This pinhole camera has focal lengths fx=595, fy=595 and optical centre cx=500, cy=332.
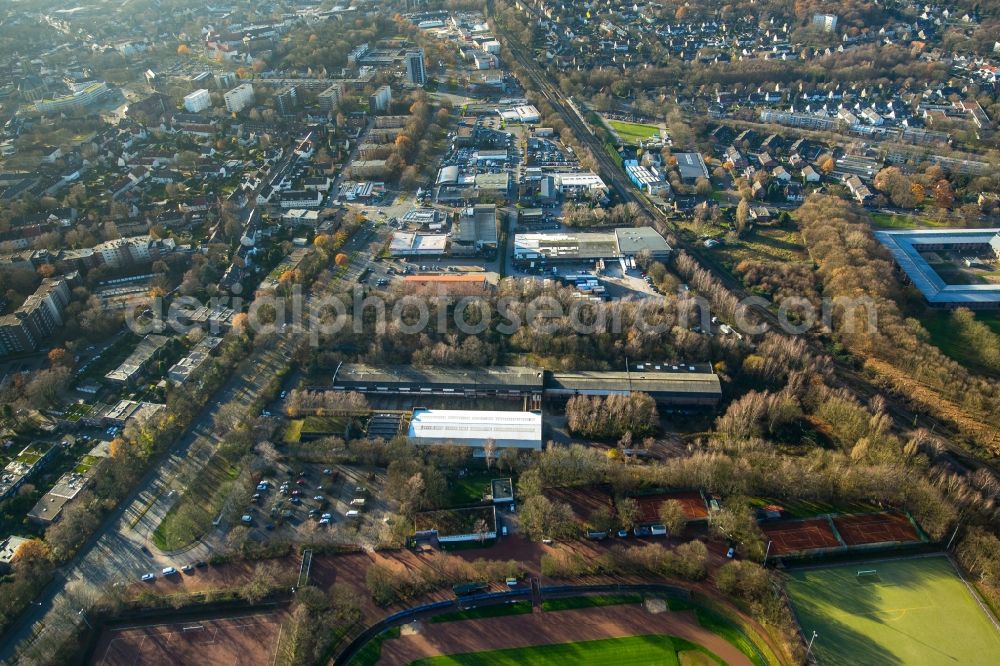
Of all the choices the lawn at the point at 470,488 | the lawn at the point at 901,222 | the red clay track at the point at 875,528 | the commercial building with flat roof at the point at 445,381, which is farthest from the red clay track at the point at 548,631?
the lawn at the point at 901,222

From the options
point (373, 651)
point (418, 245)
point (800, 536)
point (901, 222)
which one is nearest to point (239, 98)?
point (418, 245)

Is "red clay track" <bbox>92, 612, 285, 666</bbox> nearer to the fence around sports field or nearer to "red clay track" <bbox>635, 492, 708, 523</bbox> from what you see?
"red clay track" <bbox>635, 492, 708, 523</bbox>

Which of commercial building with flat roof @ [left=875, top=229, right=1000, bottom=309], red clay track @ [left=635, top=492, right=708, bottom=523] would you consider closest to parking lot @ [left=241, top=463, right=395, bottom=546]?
red clay track @ [left=635, top=492, right=708, bottom=523]

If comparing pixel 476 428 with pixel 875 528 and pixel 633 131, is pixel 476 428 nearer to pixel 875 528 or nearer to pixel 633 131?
pixel 875 528

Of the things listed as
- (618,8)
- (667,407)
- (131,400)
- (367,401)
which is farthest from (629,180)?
(618,8)

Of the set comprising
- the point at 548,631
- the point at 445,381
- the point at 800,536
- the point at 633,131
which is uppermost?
the point at 633,131

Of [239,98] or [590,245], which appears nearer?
[590,245]
